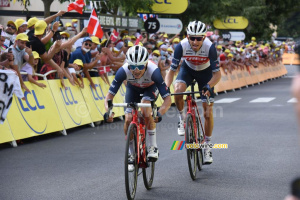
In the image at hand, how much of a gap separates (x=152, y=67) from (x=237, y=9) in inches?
1608

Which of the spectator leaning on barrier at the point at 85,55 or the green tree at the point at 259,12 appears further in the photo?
the green tree at the point at 259,12

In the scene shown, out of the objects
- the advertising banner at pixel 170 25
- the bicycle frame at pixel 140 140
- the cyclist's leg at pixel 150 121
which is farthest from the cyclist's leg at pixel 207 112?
the advertising banner at pixel 170 25

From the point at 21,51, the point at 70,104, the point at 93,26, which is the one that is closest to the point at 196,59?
the point at 21,51

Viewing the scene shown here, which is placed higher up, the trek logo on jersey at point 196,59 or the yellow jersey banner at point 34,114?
the trek logo on jersey at point 196,59

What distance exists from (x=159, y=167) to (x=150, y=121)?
1663 millimetres

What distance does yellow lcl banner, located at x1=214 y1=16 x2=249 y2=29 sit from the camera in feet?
142

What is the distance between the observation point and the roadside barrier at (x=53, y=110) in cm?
1237

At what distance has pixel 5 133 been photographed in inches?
470

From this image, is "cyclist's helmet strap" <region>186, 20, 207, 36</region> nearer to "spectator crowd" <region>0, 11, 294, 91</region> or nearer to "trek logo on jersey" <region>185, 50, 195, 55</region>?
"trek logo on jersey" <region>185, 50, 195, 55</region>

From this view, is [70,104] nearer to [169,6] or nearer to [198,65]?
[198,65]

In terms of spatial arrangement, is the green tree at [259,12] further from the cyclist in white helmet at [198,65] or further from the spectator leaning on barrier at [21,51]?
the cyclist in white helmet at [198,65]

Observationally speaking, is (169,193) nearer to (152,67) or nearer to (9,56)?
(152,67)

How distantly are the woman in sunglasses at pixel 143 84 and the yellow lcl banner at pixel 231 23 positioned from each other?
3516 cm

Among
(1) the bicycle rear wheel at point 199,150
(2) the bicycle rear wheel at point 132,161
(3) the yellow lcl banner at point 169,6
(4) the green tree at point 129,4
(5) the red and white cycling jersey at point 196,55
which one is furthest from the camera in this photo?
(3) the yellow lcl banner at point 169,6
